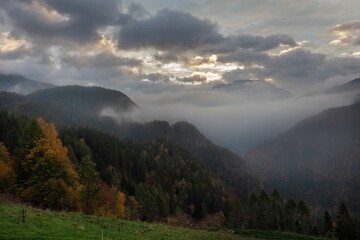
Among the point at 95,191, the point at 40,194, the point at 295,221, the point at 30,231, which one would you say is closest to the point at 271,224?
the point at 295,221

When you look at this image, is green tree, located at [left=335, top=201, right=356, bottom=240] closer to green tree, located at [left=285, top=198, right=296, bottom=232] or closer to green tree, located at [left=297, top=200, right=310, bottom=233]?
green tree, located at [left=297, top=200, right=310, bottom=233]

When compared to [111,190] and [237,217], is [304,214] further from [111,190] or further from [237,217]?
[111,190]

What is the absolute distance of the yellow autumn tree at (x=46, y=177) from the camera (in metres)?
52.9

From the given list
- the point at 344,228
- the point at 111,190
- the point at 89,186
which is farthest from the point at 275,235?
the point at 111,190

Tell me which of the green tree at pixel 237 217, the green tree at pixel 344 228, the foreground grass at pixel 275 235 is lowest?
the green tree at pixel 237 217

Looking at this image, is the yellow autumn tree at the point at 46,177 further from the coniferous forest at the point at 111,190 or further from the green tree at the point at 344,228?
the green tree at the point at 344,228

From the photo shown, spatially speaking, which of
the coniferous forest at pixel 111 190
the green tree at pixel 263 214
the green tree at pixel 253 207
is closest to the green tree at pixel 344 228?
the coniferous forest at pixel 111 190

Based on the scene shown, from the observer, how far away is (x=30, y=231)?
24438 mm

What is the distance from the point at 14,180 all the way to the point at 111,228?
30.5 metres

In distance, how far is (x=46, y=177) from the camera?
176ft

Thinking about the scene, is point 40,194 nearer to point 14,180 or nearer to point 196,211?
point 14,180

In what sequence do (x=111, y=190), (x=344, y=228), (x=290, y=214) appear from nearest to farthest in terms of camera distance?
(x=344, y=228) < (x=111, y=190) < (x=290, y=214)

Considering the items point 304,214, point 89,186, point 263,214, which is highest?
point 89,186

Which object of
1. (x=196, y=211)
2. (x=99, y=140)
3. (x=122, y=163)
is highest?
(x=99, y=140)
